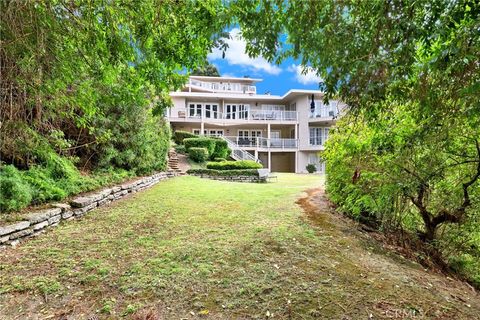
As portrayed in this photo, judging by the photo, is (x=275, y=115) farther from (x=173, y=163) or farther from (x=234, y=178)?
(x=173, y=163)

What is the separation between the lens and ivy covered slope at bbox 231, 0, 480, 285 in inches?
93.0

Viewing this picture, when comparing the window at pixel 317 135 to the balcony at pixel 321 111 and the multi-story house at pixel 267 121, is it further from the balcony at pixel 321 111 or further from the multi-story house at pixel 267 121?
the balcony at pixel 321 111

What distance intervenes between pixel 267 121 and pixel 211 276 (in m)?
22.7

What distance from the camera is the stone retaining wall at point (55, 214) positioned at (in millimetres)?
4023

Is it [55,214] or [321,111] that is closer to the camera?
[55,214]

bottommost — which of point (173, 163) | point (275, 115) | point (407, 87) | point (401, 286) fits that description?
point (401, 286)

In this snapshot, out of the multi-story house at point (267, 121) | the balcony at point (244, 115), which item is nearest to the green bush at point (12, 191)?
the multi-story house at point (267, 121)

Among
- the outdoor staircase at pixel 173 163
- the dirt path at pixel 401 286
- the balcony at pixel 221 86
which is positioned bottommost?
the dirt path at pixel 401 286

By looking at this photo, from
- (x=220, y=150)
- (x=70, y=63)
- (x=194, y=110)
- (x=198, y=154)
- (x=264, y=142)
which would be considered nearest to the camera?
(x=70, y=63)

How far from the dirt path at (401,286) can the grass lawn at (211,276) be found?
18 mm

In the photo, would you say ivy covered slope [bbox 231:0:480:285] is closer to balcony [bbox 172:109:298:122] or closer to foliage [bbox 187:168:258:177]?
foliage [bbox 187:168:258:177]

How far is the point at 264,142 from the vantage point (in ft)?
81.9

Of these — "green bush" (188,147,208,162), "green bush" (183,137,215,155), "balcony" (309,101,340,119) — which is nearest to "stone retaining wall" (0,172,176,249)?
"green bush" (188,147,208,162)

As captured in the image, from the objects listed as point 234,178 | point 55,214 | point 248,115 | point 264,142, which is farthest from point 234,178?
point 248,115
